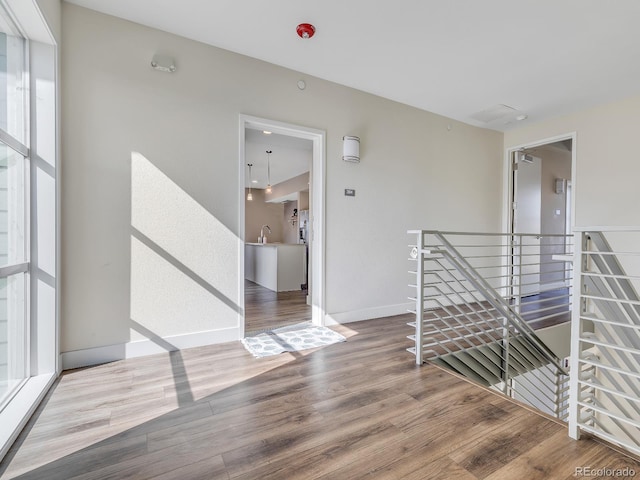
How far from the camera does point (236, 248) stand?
286 cm

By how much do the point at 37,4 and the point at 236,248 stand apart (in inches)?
78.9

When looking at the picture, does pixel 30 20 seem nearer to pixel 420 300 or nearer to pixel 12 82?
pixel 12 82

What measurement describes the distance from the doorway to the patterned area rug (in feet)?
8.36

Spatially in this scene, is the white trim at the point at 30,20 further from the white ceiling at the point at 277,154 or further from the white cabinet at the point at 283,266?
the white cabinet at the point at 283,266

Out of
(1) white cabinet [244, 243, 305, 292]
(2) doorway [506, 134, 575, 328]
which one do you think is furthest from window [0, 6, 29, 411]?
(2) doorway [506, 134, 575, 328]

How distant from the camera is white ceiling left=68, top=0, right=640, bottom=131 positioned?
7.34 feet

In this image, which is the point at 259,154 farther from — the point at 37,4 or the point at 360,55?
the point at 37,4

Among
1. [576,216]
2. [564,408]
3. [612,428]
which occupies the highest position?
[576,216]

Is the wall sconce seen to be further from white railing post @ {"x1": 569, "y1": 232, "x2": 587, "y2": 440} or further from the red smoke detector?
white railing post @ {"x1": 569, "y1": 232, "x2": 587, "y2": 440}

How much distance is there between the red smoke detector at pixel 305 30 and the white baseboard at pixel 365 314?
8.70 feet

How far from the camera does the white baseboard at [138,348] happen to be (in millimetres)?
2256

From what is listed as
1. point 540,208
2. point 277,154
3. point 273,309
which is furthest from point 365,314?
point 540,208

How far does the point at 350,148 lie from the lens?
3.37 m

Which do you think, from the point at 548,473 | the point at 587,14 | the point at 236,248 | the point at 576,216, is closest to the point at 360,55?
the point at 587,14
